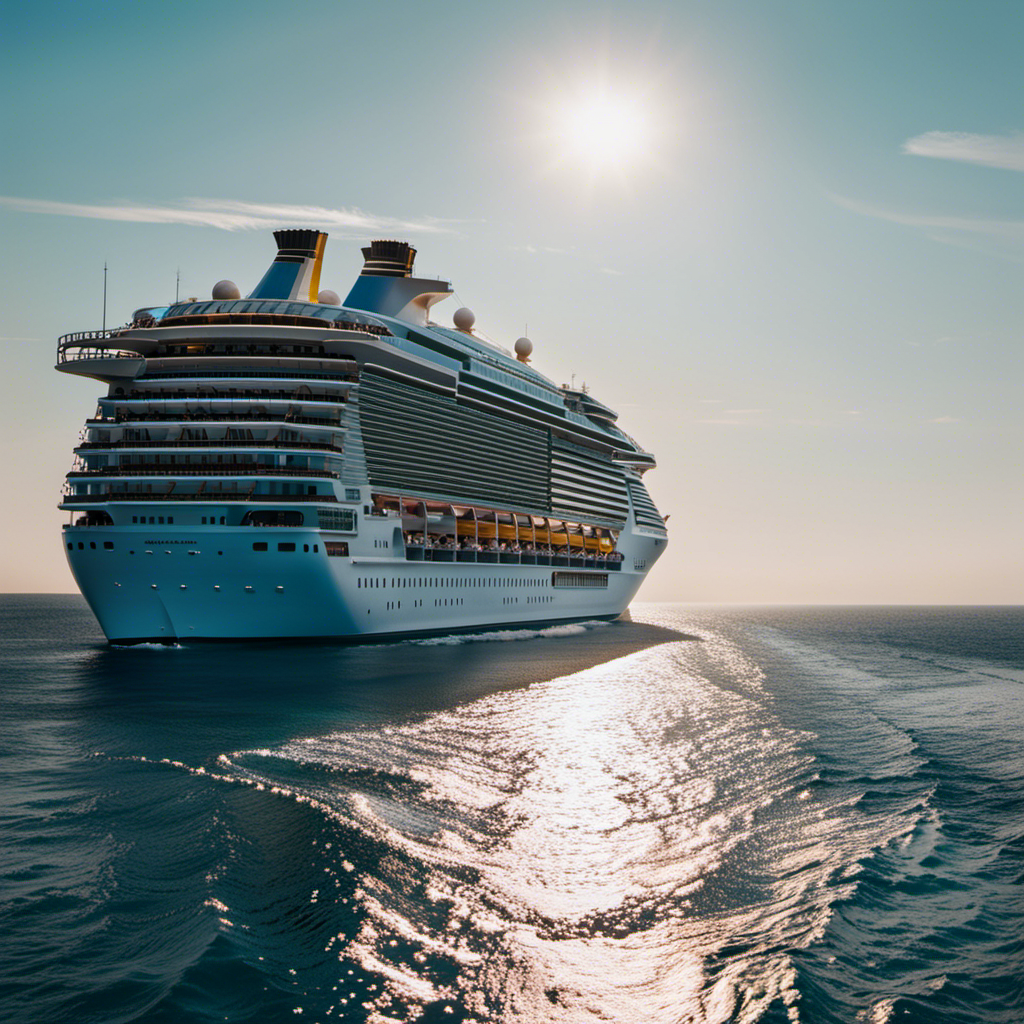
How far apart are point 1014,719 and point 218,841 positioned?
3356cm

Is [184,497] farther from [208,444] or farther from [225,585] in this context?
[225,585]

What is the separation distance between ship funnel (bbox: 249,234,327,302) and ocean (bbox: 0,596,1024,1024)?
124 feet

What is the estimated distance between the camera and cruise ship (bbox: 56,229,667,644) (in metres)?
46.9

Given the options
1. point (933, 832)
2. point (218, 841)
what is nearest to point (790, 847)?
point (933, 832)

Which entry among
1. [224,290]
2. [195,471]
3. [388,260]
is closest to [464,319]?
[388,260]

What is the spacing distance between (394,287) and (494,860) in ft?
204

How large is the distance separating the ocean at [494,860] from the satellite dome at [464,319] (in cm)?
5415

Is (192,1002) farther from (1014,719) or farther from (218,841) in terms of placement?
(1014,719)

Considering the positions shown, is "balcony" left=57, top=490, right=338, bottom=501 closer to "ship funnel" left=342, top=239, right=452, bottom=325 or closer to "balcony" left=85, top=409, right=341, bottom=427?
"balcony" left=85, top=409, right=341, bottom=427

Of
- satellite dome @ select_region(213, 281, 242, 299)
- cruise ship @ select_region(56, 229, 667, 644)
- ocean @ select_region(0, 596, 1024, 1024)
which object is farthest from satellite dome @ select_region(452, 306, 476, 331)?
ocean @ select_region(0, 596, 1024, 1024)

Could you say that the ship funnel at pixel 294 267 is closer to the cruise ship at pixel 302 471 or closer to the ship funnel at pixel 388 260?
the cruise ship at pixel 302 471

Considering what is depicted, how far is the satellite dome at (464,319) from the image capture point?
274 ft

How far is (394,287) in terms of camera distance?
7294cm

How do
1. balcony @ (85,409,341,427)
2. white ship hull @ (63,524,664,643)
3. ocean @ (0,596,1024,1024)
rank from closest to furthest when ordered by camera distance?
1. ocean @ (0,596,1024,1024)
2. white ship hull @ (63,524,664,643)
3. balcony @ (85,409,341,427)
